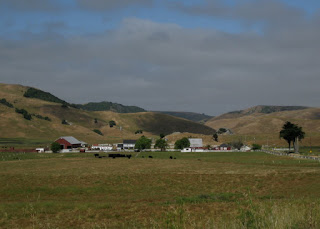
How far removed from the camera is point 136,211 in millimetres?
28109

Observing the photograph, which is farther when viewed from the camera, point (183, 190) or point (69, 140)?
point (69, 140)

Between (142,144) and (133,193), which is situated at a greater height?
(142,144)

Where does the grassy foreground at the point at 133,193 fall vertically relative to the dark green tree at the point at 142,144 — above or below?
below

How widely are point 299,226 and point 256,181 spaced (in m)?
37.0

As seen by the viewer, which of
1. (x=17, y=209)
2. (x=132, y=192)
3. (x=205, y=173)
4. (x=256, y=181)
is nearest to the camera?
(x=17, y=209)

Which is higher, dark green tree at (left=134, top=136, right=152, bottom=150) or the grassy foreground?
dark green tree at (left=134, top=136, right=152, bottom=150)

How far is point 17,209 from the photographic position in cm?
3011

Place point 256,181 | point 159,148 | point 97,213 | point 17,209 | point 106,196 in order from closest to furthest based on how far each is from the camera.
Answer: point 97,213
point 17,209
point 106,196
point 256,181
point 159,148

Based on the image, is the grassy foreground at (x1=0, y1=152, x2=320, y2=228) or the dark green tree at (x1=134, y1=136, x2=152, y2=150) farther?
the dark green tree at (x1=134, y1=136, x2=152, y2=150)

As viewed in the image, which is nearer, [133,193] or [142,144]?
[133,193]

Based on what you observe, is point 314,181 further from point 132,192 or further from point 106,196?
point 106,196

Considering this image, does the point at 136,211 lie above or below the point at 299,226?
below

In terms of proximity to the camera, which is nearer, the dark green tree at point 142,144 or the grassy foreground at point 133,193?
the grassy foreground at point 133,193

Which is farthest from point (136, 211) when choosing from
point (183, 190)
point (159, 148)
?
point (159, 148)
